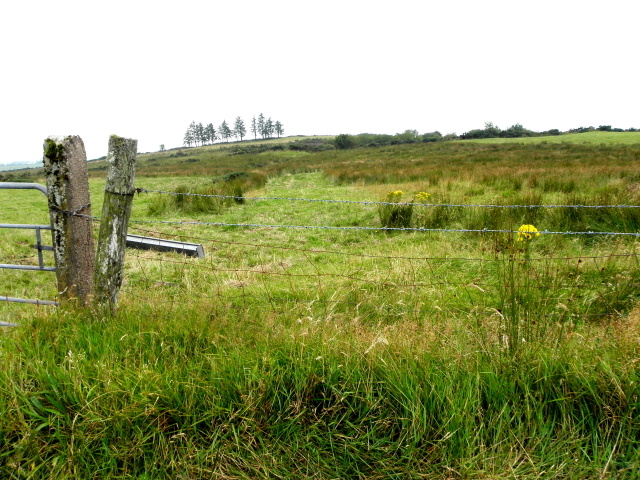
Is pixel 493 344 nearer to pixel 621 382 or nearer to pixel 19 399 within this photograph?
pixel 621 382

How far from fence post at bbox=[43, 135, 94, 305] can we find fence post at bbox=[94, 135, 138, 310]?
0.17 m

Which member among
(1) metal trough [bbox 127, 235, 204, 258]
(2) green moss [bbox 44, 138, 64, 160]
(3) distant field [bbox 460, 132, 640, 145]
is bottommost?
(1) metal trough [bbox 127, 235, 204, 258]

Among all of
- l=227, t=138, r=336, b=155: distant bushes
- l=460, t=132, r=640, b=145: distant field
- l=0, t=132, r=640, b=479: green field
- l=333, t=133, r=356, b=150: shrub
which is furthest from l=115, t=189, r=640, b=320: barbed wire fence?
l=333, t=133, r=356, b=150: shrub

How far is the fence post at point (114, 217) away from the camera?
8.78 feet

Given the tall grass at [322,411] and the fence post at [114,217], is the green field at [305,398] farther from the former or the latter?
the fence post at [114,217]

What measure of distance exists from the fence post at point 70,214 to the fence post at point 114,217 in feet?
0.55

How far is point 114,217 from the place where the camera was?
9.03 ft

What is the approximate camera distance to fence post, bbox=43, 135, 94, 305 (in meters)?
2.73

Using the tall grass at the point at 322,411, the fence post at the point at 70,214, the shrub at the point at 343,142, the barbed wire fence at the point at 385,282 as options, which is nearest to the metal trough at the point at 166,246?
the barbed wire fence at the point at 385,282

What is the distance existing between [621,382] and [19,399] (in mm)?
3176

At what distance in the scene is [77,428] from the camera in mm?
1974

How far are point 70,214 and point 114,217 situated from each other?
37 centimetres

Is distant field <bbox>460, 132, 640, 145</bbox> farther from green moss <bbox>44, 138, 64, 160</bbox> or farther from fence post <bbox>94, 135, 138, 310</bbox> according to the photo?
green moss <bbox>44, 138, 64, 160</bbox>

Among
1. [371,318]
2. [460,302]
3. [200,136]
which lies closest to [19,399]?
[371,318]
